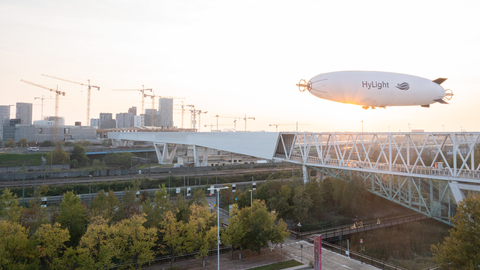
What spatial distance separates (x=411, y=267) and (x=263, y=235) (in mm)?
13909

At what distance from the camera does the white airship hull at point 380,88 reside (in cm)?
3316

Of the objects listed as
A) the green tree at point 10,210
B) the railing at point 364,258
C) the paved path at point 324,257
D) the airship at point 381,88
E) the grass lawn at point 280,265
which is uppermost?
the airship at point 381,88

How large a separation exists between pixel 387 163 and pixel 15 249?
3613cm

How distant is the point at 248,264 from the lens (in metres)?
27.0

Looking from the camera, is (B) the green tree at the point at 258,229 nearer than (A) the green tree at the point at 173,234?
No

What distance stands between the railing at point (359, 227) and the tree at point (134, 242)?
57.3ft

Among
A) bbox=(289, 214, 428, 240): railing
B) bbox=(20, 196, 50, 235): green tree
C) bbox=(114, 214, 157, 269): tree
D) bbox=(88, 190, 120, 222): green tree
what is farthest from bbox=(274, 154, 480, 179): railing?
bbox=(20, 196, 50, 235): green tree

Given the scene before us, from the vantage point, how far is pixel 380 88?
33219 mm

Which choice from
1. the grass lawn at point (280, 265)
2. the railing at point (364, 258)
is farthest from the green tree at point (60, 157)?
the railing at point (364, 258)

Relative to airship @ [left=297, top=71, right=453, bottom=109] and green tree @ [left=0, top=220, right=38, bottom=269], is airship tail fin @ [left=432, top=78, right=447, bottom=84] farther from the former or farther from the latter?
green tree @ [left=0, top=220, right=38, bottom=269]

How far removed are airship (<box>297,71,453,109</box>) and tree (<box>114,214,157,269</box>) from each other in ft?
79.4

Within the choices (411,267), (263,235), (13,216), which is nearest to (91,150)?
(13,216)

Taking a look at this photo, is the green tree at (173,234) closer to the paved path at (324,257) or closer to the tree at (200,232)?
the tree at (200,232)

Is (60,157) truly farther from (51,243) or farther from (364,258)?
(364,258)
